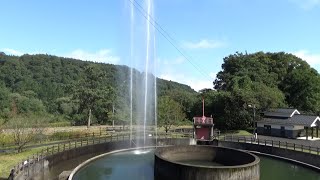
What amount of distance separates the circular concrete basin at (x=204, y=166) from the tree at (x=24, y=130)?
1460cm

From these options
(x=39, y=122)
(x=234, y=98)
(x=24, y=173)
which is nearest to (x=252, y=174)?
(x=24, y=173)

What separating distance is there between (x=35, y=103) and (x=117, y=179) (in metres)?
65.7

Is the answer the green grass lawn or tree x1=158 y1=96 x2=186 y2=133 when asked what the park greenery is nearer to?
tree x1=158 y1=96 x2=186 y2=133

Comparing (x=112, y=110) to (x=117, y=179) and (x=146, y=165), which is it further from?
(x=117, y=179)

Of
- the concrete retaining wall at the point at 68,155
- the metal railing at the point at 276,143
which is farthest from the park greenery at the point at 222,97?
the metal railing at the point at 276,143

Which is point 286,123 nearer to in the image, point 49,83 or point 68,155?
point 68,155

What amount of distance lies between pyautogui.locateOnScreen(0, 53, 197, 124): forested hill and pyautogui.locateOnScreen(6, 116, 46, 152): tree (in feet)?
42.7

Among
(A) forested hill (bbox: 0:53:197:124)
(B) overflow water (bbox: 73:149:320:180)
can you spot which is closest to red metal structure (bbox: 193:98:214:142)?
(B) overflow water (bbox: 73:149:320:180)

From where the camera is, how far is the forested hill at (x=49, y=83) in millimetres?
76688

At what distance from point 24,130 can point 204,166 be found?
871 inches

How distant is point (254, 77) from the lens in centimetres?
7394

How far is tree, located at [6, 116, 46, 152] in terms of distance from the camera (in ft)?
121

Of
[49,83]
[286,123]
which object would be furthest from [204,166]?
[49,83]

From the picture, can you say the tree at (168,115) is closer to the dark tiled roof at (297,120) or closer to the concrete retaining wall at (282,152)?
the concrete retaining wall at (282,152)
